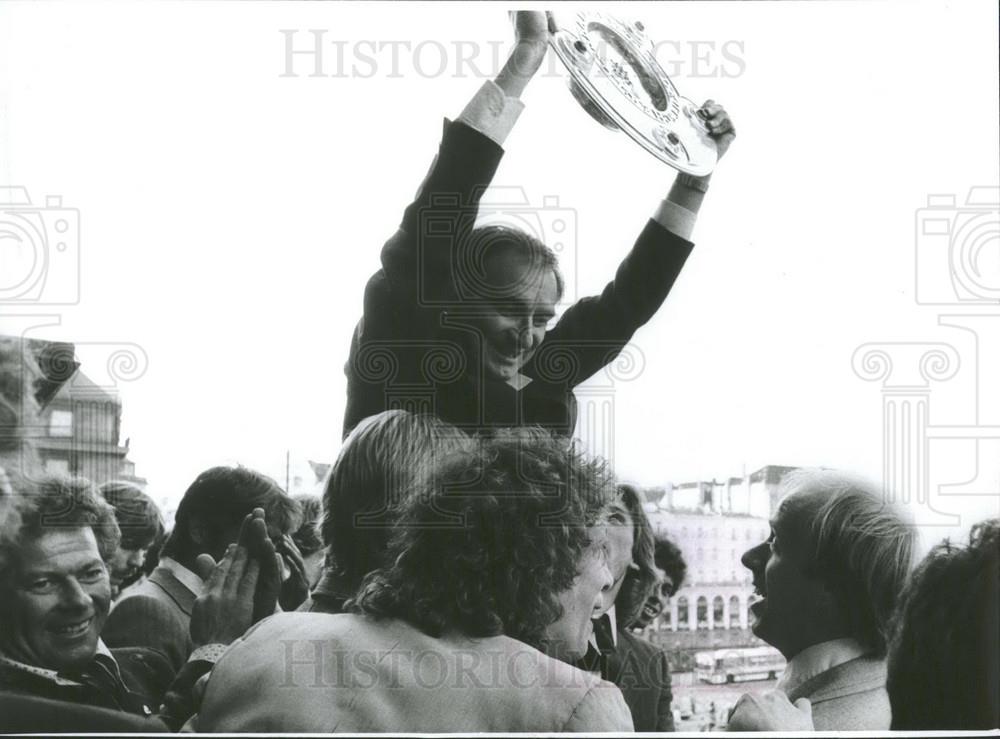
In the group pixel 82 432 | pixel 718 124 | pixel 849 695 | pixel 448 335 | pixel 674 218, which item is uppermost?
pixel 718 124

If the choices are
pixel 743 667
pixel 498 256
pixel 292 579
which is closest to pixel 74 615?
pixel 292 579

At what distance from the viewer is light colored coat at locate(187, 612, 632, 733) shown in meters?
3.25

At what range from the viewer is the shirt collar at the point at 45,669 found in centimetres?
343

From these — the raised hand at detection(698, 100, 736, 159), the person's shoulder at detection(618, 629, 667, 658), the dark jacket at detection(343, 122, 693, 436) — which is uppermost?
the raised hand at detection(698, 100, 736, 159)

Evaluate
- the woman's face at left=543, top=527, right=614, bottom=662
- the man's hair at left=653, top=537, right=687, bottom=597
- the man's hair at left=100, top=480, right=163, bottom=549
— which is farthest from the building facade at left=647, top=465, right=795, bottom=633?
the man's hair at left=100, top=480, right=163, bottom=549

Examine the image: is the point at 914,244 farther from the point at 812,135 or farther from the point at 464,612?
the point at 464,612

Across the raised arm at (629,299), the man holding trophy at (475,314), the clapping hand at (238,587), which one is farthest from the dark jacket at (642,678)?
the clapping hand at (238,587)

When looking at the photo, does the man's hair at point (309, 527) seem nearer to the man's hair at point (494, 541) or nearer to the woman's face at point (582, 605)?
the man's hair at point (494, 541)

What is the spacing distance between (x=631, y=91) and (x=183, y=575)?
1955 mm

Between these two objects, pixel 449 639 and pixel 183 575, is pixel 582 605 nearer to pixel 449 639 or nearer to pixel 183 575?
pixel 449 639

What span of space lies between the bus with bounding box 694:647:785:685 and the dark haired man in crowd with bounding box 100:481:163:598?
1651 mm

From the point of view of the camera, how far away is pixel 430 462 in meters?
3.39

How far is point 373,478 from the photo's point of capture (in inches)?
134

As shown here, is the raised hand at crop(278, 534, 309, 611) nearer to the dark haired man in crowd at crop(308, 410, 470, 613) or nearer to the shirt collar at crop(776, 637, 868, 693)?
the dark haired man in crowd at crop(308, 410, 470, 613)
